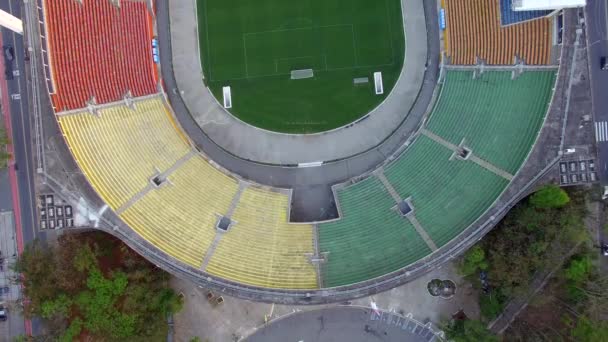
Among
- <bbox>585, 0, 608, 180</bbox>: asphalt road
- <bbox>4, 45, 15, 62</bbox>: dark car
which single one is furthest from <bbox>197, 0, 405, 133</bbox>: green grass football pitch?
<bbox>4, 45, 15, 62</bbox>: dark car

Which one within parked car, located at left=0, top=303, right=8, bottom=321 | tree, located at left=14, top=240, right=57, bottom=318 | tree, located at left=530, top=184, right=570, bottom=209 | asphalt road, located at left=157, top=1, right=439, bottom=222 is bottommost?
parked car, located at left=0, top=303, right=8, bottom=321

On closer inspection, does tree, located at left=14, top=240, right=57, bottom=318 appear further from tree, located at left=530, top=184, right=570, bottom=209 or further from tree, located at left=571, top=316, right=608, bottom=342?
tree, located at left=571, top=316, right=608, bottom=342

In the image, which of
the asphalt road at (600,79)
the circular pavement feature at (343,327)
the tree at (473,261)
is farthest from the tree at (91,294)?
the asphalt road at (600,79)

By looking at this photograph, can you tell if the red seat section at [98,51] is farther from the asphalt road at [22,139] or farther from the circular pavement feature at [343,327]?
the circular pavement feature at [343,327]

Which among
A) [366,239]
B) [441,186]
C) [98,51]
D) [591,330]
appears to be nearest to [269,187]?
[366,239]

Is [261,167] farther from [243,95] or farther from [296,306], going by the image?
[296,306]

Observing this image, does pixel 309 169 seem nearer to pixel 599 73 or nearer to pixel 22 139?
pixel 22 139

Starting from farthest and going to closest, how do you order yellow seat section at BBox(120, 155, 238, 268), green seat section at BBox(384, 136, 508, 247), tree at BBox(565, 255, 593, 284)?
yellow seat section at BBox(120, 155, 238, 268), green seat section at BBox(384, 136, 508, 247), tree at BBox(565, 255, 593, 284)

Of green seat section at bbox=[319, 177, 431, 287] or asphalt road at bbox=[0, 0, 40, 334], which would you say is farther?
asphalt road at bbox=[0, 0, 40, 334]
